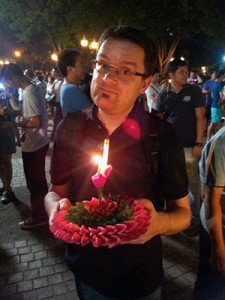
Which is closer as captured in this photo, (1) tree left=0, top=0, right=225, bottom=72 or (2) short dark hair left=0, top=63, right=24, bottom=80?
(2) short dark hair left=0, top=63, right=24, bottom=80

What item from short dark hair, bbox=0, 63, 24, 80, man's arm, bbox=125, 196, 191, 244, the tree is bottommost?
man's arm, bbox=125, 196, 191, 244

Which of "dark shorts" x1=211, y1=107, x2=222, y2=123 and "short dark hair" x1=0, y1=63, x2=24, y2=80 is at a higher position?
"short dark hair" x1=0, y1=63, x2=24, y2=80

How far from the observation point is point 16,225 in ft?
16.0

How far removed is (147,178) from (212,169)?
0.72m

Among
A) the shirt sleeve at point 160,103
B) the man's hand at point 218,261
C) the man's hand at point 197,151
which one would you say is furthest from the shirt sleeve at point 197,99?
the man's hand at point 218,261

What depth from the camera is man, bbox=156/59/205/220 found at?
476 centimetres

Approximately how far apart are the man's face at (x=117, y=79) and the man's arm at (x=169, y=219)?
0.61 metres

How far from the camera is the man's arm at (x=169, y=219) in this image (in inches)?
54.7

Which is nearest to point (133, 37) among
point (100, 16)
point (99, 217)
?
point (99, 217)

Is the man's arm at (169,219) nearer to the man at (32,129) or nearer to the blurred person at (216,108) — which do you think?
the man at (32,129)

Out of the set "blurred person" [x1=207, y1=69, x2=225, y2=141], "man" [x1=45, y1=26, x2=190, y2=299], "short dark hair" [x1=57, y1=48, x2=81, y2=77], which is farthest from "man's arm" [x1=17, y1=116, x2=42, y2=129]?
"blurred person" [x1=207, y1=69, x2=225, y2=141]

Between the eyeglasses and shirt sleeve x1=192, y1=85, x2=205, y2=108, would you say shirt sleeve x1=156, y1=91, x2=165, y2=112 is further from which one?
the eyeglasses

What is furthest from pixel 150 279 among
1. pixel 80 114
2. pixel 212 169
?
pixel 80 114

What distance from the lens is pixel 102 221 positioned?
4.00 ft
